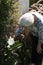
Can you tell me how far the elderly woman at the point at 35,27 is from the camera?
5.07 m

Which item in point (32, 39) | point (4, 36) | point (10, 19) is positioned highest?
point (10, 19)

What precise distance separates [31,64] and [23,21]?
37.9 inches

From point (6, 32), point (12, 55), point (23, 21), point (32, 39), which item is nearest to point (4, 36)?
point (6, 32)

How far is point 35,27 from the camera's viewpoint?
5.16 m

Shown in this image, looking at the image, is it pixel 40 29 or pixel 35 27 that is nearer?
pixel 40 29

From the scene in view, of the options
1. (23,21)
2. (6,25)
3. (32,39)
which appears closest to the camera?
(6,25)

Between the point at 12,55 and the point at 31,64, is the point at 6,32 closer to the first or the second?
the point at 12,55

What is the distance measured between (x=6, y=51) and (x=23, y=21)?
33.8 inches

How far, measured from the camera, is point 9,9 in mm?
4352

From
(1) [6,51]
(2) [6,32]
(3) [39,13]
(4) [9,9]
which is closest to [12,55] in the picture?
(1) [6,51]

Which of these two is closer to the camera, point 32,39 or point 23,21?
point 23,21

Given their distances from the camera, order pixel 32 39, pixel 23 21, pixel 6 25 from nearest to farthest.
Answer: pixel 6 25, pixel 23 21, pixel 32 39

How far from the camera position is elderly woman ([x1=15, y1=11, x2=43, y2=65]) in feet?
16.6

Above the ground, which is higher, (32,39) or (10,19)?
(10,19)
